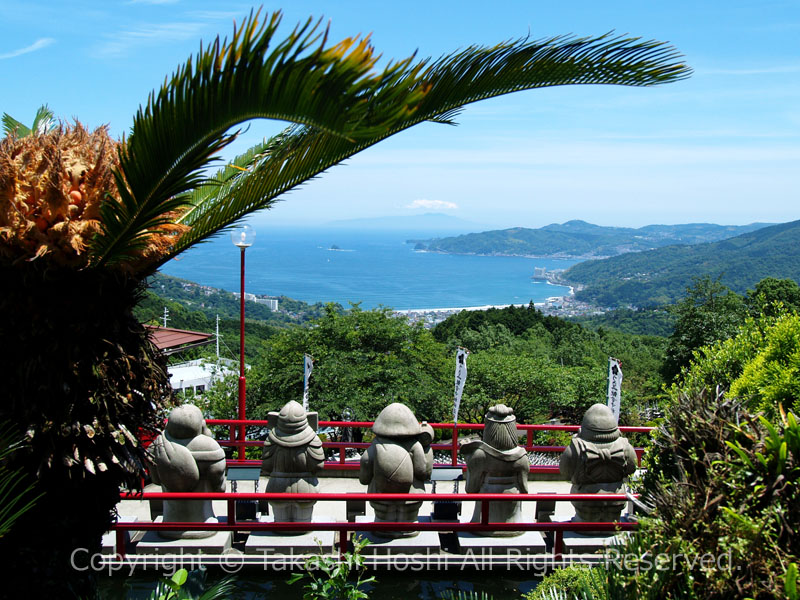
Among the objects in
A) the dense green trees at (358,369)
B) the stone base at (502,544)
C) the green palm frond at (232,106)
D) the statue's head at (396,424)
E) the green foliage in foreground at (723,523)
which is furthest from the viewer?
the dense green trees at (358,369)

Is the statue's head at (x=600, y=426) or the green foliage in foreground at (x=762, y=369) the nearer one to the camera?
the green foliage in foreground at (x=762, y=369)

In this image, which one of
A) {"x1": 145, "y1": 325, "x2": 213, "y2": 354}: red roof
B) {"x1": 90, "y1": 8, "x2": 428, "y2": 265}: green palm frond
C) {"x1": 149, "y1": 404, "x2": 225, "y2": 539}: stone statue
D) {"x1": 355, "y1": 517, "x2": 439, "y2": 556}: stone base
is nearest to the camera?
{"x1": 90, "y1": 8, "x2": 428, "y2": 265}: green palm frond

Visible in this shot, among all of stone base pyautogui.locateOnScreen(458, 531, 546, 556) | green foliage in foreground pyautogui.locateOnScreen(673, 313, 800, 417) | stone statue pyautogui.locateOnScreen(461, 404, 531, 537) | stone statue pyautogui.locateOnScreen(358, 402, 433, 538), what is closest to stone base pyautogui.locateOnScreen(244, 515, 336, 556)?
stone statue pyautogui.locateOnScreen(358, 402, 433, 538)

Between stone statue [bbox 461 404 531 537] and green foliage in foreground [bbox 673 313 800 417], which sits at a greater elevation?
green foliage in foreground [bbox 673 313 800 417]

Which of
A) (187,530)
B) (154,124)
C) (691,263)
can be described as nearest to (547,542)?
(187,530)

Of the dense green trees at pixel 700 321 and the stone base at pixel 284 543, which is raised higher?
the dense green trees at pixel 700 321

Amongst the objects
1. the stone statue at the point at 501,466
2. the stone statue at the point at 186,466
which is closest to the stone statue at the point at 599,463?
the stone statue at the point at 501,466

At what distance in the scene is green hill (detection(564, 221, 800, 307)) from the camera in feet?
459

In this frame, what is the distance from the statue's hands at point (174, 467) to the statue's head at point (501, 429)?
3.47m

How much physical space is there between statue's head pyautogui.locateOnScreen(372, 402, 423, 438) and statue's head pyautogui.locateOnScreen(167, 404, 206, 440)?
2.08m

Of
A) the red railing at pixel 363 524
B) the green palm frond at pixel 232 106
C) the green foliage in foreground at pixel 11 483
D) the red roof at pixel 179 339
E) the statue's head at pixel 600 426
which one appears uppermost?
the green palm frond at pixel 232 106

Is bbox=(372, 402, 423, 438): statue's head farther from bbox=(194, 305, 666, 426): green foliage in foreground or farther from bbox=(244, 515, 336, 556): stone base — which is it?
bbox=(194, 305, 666, 426): green foliage in foreground

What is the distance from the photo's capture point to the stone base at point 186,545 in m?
7.28

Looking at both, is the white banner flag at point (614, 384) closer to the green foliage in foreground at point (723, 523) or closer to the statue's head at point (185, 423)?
the green foliage in foreground at point (723, 523)
